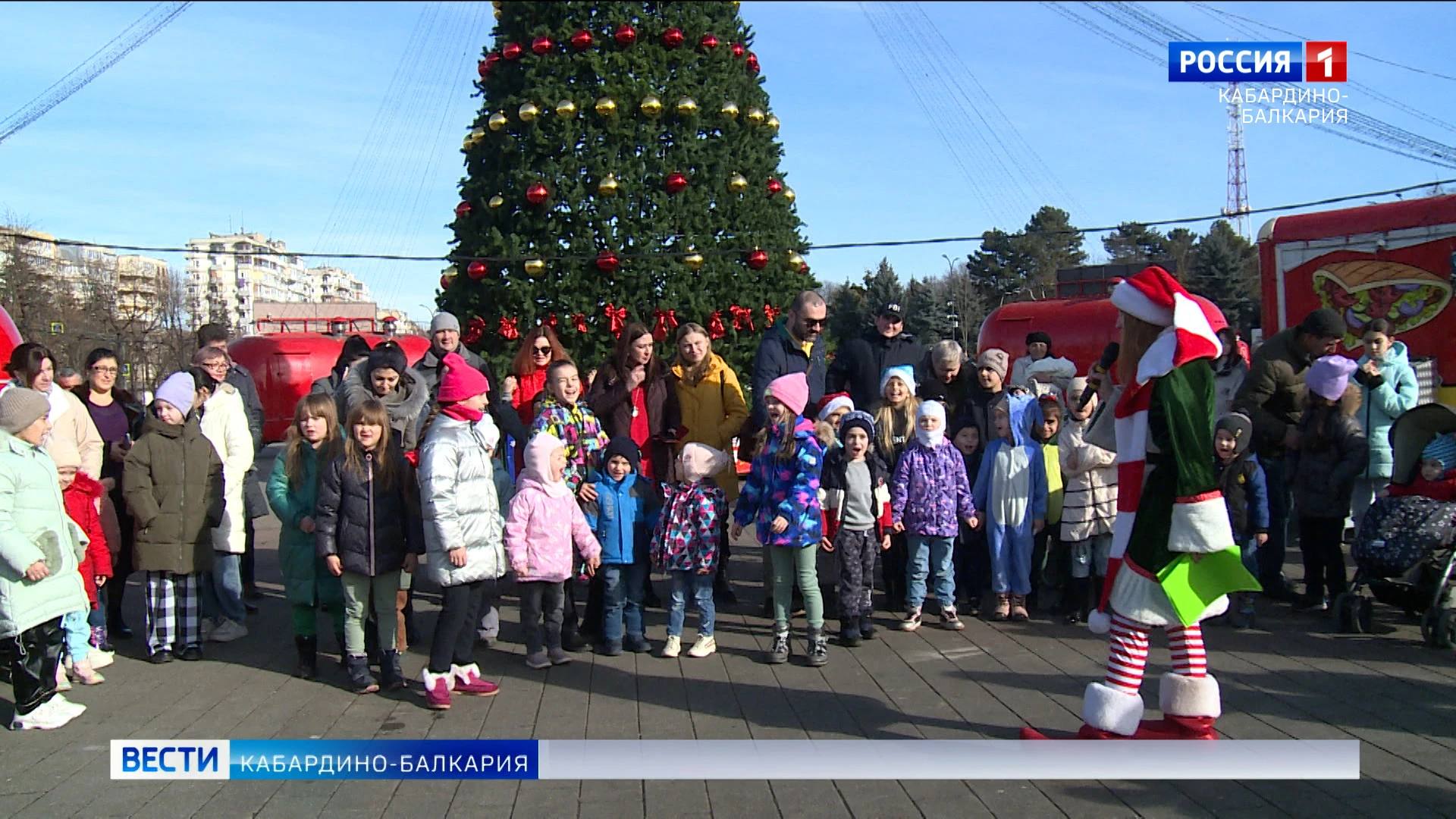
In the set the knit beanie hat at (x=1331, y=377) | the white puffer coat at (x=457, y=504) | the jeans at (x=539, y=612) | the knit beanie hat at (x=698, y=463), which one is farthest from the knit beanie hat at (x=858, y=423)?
the knit beanie hat at (x=1331, y=377)

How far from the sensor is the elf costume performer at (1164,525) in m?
4.57

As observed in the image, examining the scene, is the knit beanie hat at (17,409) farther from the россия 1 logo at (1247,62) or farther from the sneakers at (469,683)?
the россия 1 logo at (1247,62)

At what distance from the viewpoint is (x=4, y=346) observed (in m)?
8.47

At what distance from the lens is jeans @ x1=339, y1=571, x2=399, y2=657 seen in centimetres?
619

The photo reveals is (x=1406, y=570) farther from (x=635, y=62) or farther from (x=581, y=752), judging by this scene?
(x=635, y=62)

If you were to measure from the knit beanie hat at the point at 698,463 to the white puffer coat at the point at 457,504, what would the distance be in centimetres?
138

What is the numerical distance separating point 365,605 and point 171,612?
1640mm

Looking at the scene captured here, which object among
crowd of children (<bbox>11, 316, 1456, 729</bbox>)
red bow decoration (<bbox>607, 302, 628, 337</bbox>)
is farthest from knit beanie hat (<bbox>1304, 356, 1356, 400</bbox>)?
red bow decoration (<bbox>607, 302, 628, 337</bbox>)

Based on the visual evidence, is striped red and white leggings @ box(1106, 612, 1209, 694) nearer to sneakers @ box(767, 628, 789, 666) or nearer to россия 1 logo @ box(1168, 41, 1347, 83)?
sneakers @ box(767, 628, 789, 666)

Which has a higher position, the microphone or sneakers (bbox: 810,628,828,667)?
the microphone

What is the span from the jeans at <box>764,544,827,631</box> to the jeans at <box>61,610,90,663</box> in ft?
13.5

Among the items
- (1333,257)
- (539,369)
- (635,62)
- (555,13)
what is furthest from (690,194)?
(1333,257)

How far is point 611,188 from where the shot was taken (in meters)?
10.0

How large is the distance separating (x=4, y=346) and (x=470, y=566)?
520 cm
